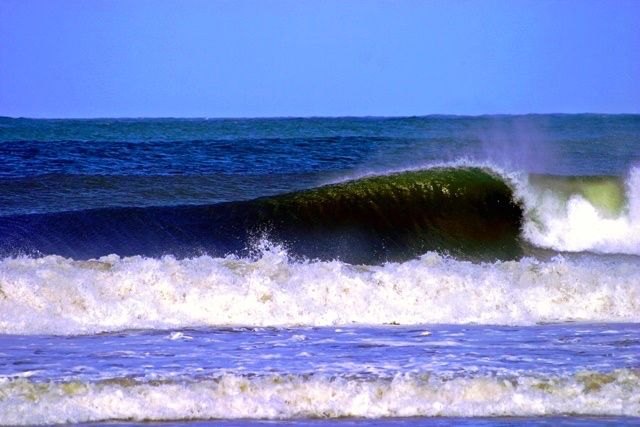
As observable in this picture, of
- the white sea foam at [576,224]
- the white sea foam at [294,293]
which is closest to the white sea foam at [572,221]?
the white sea foam at [576,224]

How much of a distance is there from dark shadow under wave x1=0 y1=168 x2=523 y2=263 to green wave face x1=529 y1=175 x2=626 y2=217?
0.90 metres

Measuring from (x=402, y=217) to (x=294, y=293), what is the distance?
16.3 feet

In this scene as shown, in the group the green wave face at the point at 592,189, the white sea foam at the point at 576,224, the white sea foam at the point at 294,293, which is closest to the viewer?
the white sea foam at the point at 294,293

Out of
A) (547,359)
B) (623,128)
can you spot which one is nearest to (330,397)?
(547,359)

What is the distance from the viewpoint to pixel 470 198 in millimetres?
14094

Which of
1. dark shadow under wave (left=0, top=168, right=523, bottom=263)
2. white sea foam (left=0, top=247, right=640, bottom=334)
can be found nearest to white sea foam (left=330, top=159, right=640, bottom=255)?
dark shadow under wave (left=0, top=168, right=523, bottom=263)

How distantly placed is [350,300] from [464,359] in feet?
7.97

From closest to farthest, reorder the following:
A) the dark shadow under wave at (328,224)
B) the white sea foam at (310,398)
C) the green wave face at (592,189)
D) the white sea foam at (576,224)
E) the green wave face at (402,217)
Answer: the white sea foam at (310,398) → the dark shadow under wave at (328,224) → the green wave face at (402,217) → the white sea foam at (576,224) → the green wave face at (592,189)

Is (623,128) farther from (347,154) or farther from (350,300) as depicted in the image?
(350,300)

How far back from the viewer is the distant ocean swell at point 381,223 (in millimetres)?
12297

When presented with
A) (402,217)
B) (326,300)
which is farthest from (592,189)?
(326,300)

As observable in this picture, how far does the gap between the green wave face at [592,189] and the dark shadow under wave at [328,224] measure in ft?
2.97

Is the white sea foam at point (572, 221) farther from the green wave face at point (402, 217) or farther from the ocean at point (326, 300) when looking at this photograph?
the green wave face at point (402, 217)

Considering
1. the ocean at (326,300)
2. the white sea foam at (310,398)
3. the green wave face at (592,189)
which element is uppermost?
the green wave face at (592,189)
